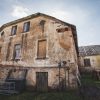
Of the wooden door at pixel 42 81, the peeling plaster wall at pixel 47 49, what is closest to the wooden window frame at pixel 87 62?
the peeling plaster wall at pixel 47 49

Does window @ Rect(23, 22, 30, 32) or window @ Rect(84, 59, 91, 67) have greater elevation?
window @ Rect(23, 22, 30, 32)

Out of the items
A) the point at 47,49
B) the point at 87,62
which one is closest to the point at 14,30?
the point at 47,49

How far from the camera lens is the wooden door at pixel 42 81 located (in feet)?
39.3

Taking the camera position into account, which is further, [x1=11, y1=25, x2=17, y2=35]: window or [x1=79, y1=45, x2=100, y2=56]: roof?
[x1=79, y1=45, x2=100, y2=56]: roof

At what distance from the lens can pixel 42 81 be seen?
1224 cm

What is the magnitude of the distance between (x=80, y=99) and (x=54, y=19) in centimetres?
819

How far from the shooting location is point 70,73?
11.1 metres

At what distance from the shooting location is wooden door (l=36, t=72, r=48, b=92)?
1199 cm

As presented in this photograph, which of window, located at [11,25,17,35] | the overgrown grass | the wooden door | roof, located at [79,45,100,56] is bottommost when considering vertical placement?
the overgrown grass

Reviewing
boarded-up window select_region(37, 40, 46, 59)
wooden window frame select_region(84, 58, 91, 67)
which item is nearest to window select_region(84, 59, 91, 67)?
wooden window frame select_region(84, 58, 91, 67)

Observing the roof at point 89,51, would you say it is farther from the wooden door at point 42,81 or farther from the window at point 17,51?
the wooden door at point 42,81

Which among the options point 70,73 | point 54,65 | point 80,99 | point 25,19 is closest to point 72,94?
point 80,99

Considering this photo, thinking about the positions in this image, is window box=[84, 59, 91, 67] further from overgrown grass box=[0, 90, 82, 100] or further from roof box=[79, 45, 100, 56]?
overgrown grass box=[0, 90, 82, 100]

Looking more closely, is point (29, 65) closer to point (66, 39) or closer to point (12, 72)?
point (12, 72)
